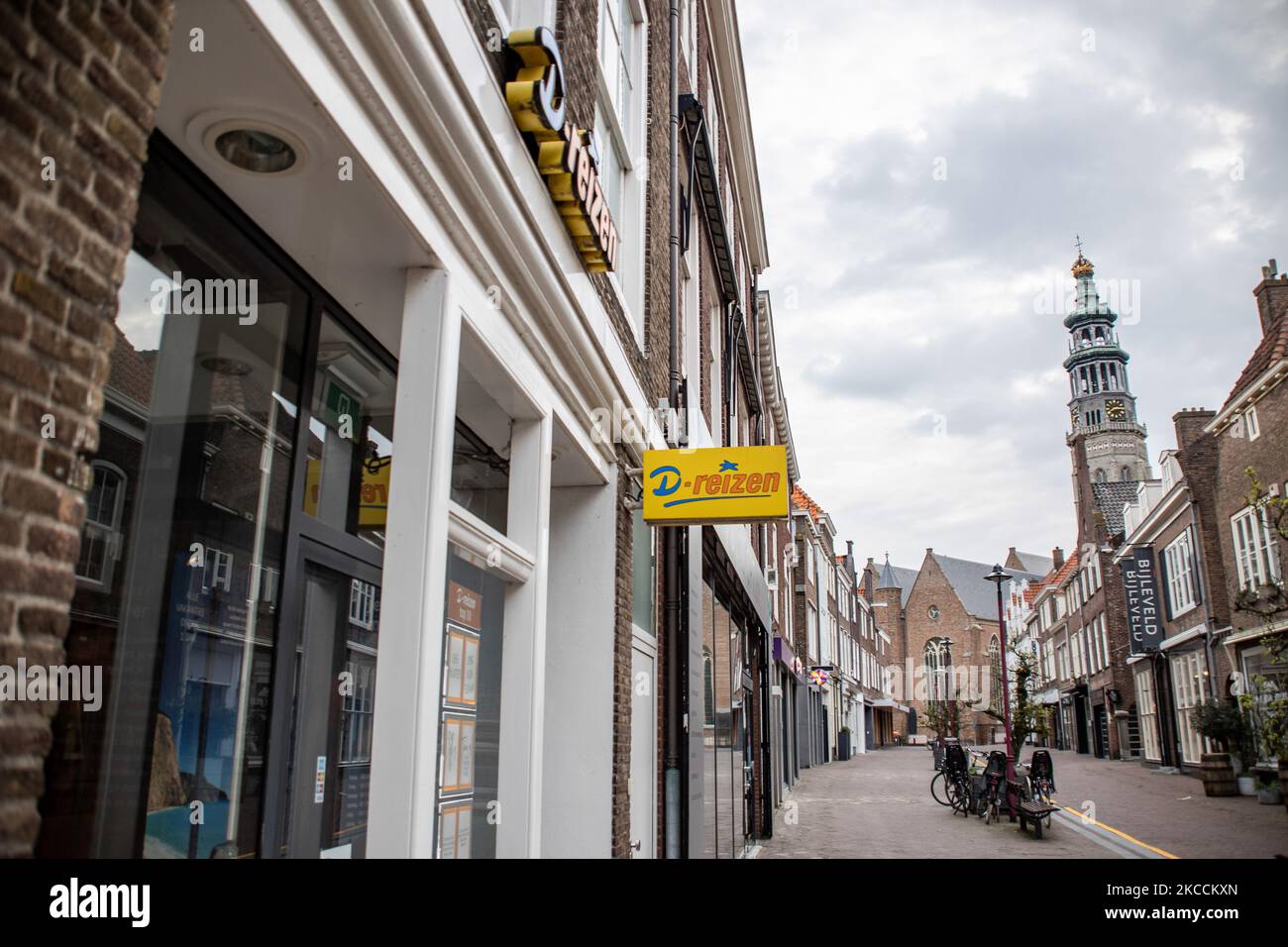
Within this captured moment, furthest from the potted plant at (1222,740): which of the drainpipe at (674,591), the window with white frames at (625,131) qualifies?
the window with white frames at (625,131)

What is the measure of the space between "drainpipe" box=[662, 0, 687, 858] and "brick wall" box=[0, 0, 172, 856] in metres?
6.25

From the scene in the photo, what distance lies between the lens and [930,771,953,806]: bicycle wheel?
19.8m

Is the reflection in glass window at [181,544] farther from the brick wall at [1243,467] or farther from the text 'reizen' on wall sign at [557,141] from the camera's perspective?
the brick wall at [1243,467]

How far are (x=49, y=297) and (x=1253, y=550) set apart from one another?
2853 cm

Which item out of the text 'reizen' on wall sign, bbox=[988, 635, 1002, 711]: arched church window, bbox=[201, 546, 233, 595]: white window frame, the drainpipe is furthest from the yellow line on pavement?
bbox=[988, 635, 1002, 711]: arched church window

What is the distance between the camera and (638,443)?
7238 mm

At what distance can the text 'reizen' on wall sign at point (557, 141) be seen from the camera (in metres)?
4.34

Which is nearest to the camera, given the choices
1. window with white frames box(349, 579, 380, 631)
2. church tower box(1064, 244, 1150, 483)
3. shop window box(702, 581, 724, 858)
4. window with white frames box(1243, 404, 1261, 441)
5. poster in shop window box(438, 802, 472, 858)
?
window with white frames box(349, 579, 380, 631)

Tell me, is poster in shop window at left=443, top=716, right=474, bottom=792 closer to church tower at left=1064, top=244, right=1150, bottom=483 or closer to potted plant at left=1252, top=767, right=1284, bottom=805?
potted plant at left=1252, top=767, right=1284, bottom=805

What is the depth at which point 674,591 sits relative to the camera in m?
8.17

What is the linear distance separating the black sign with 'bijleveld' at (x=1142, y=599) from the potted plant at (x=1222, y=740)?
9.94m

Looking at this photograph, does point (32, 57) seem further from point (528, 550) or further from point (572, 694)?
point (572, 694)

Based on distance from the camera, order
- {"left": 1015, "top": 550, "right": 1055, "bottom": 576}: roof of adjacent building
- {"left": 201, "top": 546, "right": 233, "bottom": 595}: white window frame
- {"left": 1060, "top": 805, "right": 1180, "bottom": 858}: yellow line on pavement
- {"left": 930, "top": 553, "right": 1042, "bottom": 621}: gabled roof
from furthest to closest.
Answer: {"left": 1015, "top": 550, "right": 1055, "bottom": 576}: roof of adjacent building
{"left": 930, "top": 553, "right": 1042, "bottom": 621}: gabled roof
{"left": 1060, "top": 805, "right": 1180, "bottom": 858}: yellow line on pavement
{"left": 201, "top": 546, "right": 233, "bottom": 595}: white window frame

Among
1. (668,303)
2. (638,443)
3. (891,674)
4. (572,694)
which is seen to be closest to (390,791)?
(572,694)
